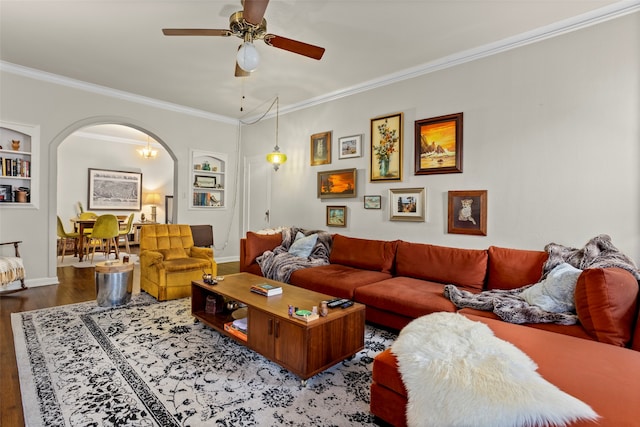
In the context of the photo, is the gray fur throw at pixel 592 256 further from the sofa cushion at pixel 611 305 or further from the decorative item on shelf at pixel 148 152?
the decorative item on shelf at pixel 148 152

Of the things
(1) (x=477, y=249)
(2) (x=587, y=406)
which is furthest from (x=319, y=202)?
(2) (x=587, y=406)

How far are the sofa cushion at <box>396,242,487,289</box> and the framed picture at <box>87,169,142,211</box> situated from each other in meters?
7.59

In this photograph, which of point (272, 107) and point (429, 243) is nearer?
point (429, 243)

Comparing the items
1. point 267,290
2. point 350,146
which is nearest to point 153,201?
point 350,146

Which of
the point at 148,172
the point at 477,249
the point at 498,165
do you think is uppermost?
the point at 148,172

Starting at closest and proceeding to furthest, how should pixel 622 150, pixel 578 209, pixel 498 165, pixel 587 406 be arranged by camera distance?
pixel 587 406 → pixel 622 150 → pixel 578 209 → pixel 498 165

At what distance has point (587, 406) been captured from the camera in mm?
1177

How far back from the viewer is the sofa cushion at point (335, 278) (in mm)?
3248

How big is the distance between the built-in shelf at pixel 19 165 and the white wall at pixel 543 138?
481cm

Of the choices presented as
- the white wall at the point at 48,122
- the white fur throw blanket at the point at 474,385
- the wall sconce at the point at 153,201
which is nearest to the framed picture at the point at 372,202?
the white fur throw blanket at the point at 474,385

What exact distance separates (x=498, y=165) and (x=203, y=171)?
5114mm

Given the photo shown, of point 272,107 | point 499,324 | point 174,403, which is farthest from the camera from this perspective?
point 272,107

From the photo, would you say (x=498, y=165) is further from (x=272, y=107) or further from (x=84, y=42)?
(x=84, y=42)

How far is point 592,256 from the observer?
2.47 m
